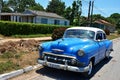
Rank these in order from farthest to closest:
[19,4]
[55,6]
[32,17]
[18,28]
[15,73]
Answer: [19,4] < [55,6] < [32,17] < [18,28] < [15,73]

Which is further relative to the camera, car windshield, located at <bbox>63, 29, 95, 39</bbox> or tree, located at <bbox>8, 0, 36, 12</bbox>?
tree, located at <bbox>8, 0, 36, 12</bbox>

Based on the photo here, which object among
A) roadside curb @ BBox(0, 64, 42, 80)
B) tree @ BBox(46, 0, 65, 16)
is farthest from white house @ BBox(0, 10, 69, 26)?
tree @ BBox(46, 0, 65, 16)

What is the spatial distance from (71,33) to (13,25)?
524 inches

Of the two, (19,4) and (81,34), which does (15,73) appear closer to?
(81,34)

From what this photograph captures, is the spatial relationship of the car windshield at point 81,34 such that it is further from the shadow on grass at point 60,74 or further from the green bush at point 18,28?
the green bush at point 18,28

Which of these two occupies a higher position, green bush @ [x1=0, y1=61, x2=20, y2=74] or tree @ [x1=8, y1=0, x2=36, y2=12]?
tree @ [x1=8, y1=0, x2=36, y2=12]

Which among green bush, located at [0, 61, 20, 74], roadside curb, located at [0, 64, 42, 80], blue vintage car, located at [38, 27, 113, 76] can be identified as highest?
blue vintage car, located at [38, 27, 113, 76]

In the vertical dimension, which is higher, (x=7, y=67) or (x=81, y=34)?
(x=81, y=34)

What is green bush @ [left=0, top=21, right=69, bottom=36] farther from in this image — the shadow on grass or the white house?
the shadow on grass

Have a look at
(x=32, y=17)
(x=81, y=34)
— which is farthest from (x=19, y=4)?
(x=81, y=34)

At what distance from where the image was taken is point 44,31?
95.2 feet

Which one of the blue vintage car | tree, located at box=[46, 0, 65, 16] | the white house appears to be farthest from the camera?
tree, located at box=[46, 0, 65, 16]

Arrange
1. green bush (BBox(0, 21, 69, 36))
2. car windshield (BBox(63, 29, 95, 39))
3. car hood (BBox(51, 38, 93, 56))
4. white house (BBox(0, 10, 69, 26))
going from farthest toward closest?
white house (BBox(0, 10, 69, 26)), green bush (BBox(0, 21, 69, 36)), car windshield (BBox(63, 29, 95, 39)), car hood (BBox(51, 38, 93, 56))

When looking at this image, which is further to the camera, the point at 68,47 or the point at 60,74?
the point at 60,74
